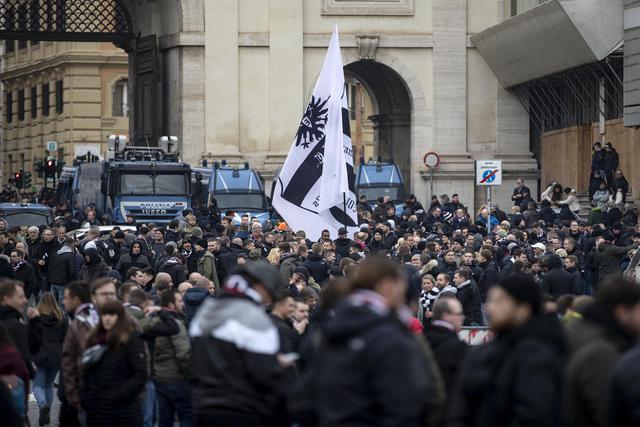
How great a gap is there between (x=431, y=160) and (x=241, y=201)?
24.3 ft

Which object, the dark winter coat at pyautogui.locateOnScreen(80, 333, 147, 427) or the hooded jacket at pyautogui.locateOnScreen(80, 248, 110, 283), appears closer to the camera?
the dark winter coat at pyautogui.locateOnScreen(80, 333, 147, 427)

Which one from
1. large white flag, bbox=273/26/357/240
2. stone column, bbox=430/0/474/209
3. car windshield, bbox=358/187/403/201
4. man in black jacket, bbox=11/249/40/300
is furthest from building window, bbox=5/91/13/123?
man in black jacket, bbox=11/249/40/300

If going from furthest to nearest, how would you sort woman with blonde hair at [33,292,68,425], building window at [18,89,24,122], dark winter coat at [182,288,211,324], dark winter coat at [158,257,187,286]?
building window at [18,89,24,122] < dark winter coat at [158,257,187,286] < dark winter coat at [182,288,211,324] < woman with blonde hair at [33,292,68,425]

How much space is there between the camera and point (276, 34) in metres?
44.1

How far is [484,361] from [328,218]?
720 inches

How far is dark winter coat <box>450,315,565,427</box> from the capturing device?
25.8 ft

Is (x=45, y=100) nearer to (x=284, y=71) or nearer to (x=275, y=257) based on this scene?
(x=284, y=71)

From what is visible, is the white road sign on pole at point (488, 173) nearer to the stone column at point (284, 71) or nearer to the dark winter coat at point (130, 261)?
the stone column at point (284, 71)

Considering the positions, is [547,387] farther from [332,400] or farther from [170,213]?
[170,213]

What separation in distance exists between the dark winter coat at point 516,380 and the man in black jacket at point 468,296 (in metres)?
10.9

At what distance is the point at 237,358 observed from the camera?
9148mm

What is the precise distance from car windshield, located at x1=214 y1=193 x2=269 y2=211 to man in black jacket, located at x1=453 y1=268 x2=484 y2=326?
1890cm

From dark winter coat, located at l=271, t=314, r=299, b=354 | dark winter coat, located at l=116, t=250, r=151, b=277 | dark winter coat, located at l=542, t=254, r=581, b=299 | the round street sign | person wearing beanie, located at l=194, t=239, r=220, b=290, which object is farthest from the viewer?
the round street sign

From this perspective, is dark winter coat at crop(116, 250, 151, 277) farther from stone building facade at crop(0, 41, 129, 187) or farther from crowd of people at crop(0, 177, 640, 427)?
stone building facade at crop(0, 41, 129, 187)
